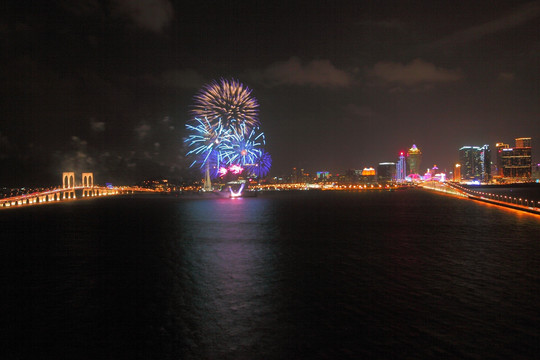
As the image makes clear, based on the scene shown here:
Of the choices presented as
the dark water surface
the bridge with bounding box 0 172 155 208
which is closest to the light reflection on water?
the dark water surface

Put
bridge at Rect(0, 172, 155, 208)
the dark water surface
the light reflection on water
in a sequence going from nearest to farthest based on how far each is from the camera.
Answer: the dark water surface
the light reflection on water
bridge at Rect(0, 172, 155, 208)

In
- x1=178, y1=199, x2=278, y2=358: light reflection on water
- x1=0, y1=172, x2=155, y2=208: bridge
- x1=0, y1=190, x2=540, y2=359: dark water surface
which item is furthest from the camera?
x1=0, y1=172, x2=155, y2=208: bridge

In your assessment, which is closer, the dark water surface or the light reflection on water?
the dark water surface

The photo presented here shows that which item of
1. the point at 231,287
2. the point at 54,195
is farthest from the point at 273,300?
the point at 54,195

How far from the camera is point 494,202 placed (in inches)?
2258

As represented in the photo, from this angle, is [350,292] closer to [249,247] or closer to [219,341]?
[219,341]

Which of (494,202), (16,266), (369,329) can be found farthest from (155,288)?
(494,202)

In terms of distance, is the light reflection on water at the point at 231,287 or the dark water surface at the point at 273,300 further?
the light reflection on water at the point at 231,287

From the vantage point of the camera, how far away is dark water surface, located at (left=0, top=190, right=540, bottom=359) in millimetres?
7762

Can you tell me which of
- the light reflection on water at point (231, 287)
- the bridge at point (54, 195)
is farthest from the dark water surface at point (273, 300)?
the bridge at point (54, 195)

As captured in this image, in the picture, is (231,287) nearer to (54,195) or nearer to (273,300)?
(273,300)

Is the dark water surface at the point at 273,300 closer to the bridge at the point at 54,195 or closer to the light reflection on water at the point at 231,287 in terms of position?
the light reflection on water at the point at 231,287

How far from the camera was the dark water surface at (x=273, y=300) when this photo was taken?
7.76 meters

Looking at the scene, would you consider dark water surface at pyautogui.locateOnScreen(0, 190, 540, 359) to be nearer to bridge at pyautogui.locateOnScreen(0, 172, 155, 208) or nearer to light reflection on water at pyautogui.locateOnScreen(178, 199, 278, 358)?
light reflection on water at pyautogui.locateOnScreen(178, 199, 278, 358)
